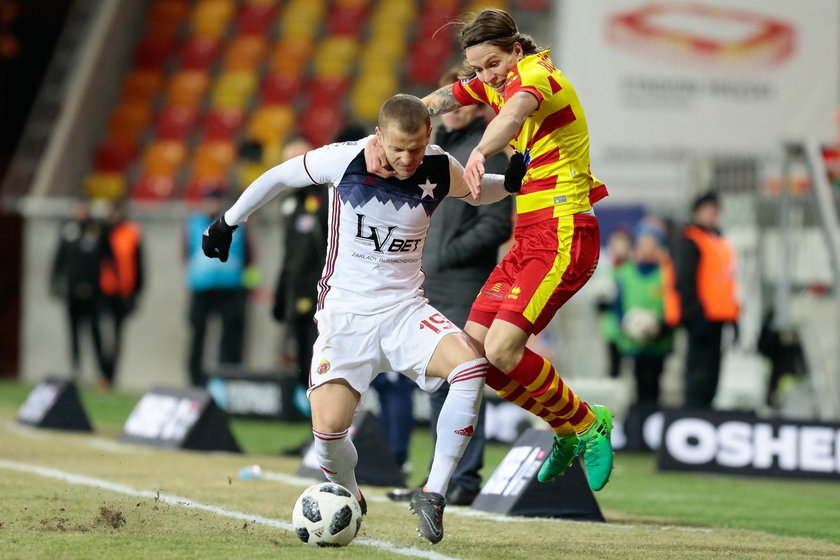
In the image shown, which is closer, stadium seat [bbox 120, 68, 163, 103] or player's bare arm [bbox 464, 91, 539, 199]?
player's bare arm [bbox 464, 91, 539, 199]

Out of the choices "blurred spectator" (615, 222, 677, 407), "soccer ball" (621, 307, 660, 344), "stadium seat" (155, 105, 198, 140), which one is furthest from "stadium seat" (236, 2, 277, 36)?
"soccer ball" (621, 307, 660, 344)

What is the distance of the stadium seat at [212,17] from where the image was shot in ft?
80.0

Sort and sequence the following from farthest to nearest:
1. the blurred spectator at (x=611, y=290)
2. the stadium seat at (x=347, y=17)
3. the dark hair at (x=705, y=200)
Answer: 1. the stadium seat at (x=347, y=17)
2. the blurred spectator at (x=611, y=290)
3. the dark hair at (x=705, y=200)

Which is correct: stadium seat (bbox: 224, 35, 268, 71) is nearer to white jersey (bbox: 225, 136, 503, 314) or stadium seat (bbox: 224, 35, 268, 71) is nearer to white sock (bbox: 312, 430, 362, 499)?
white jersey (bbox: 225, 136, 503, 314)

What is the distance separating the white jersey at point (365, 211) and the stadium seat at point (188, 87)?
17.3 meters

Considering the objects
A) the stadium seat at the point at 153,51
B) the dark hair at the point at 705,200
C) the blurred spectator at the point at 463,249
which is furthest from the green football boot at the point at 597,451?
the stadium seat at the point at 153,51

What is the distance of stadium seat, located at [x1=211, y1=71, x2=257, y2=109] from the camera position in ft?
76.0

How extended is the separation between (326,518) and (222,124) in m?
17.3

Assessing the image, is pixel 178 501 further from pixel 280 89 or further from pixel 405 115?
pixel 280 89

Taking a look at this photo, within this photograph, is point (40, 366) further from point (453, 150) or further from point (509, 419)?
point (453, 150)

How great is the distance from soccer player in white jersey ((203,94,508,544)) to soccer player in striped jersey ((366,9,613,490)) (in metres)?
0.41

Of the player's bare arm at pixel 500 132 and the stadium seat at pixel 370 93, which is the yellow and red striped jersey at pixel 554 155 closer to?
the player's bare arm at pixel 500 132

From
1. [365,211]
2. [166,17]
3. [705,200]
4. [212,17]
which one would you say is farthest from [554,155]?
[166,17]

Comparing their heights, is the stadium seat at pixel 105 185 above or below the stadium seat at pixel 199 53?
below
